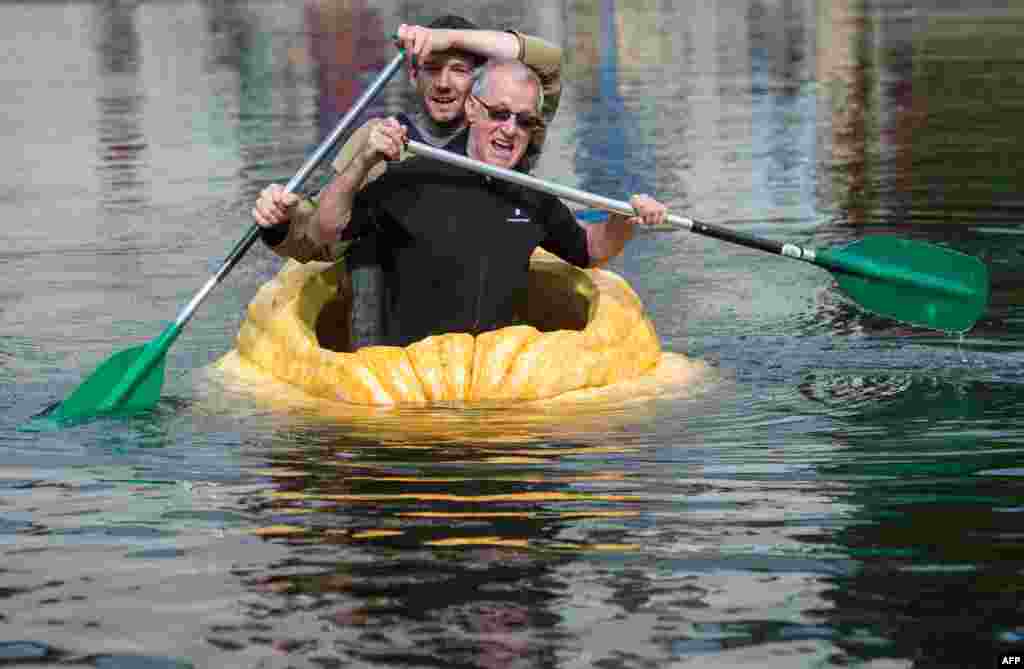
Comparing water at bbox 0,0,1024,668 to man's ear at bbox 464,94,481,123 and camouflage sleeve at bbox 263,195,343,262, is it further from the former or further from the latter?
man's ear at bbox 464,94,481,123

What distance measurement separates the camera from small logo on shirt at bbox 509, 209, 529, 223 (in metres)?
8.88

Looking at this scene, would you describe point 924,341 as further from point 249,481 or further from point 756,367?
point 249,481

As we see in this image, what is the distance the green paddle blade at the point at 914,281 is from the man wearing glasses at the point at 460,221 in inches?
43.3

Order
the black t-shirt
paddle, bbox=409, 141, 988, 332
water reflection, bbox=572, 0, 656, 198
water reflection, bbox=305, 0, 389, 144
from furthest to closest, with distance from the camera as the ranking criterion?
1. water reflection, bbox=305, 0, 389, 144
2. water reflection, bbox=572, 0, 656, 198
3. paddle, bbox=409, 141, 988, 332
4. the black t-shirt

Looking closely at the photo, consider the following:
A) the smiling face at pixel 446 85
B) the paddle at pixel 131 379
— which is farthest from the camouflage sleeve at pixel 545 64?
the paddle at pixel 131 379

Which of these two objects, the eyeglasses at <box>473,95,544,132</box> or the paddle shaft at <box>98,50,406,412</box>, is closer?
the eyeglasses at <box>473,95,544,132</box>

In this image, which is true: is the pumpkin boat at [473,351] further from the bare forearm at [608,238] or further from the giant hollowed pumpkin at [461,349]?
the bare forearm at [608,238]

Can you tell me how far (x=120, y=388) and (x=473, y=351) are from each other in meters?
1.42

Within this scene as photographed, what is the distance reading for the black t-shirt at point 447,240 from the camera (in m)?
8.74

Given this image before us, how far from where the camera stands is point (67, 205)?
16.5 meters

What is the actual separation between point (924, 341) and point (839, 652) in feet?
16.8

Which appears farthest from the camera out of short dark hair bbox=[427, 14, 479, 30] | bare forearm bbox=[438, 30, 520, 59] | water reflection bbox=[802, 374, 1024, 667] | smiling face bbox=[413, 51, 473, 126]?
short dark hair bbox=[427, 14, 479, 30]

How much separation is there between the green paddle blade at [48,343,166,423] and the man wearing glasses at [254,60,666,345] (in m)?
0.76

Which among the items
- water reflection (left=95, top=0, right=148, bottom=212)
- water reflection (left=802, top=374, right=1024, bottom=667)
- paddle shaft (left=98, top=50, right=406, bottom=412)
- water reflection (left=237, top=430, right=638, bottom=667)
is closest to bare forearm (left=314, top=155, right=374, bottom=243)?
paddle shaft (left=98, top=50, right=406, bottom=412)
